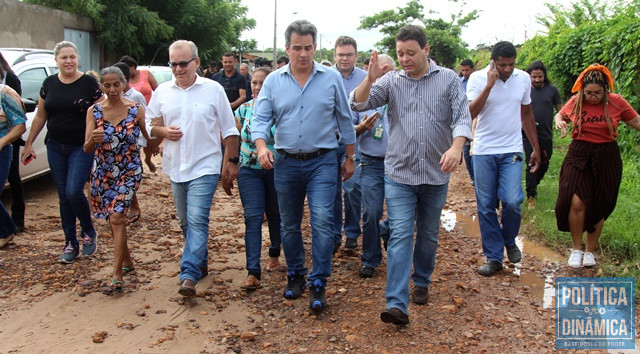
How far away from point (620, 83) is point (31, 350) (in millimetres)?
9962

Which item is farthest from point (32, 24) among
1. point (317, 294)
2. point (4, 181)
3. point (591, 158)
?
point (591, 158)

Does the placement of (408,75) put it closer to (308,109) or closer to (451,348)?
(308,109)

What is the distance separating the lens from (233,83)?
10039 millimetres

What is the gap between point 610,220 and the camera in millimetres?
7117

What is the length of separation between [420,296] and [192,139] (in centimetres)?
227

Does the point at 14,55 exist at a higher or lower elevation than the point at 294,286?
higher

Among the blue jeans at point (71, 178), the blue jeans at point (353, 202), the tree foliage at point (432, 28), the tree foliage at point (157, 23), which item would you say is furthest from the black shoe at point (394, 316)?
the tree foliage at point (432, 28)

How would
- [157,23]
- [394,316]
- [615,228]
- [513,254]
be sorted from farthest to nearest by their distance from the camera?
[157,23]
[615,228]
[513,254]
[394,316]

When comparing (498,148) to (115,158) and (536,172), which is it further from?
(115,158)

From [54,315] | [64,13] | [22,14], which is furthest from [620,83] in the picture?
[64,13]

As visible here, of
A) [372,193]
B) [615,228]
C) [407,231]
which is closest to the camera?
[407,231]

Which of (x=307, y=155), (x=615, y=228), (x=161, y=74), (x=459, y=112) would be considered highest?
(x=161, y=74)

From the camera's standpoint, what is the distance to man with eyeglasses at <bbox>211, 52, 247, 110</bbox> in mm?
9969

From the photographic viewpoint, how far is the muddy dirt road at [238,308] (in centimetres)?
428
